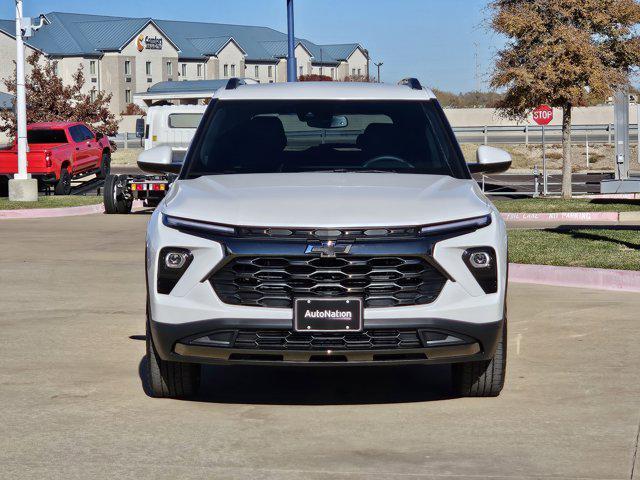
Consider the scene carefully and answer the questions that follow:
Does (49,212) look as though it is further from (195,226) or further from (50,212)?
(195,226)

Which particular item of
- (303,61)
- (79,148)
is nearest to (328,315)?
(79,148)

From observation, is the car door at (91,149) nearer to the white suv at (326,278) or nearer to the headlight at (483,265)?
the white suv at (326,278)

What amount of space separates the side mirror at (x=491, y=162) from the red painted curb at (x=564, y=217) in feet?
46.1

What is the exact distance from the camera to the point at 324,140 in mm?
8219

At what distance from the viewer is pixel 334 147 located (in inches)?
321

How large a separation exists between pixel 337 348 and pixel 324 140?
6.87 ft

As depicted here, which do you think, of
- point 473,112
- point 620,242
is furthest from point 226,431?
point 473,112

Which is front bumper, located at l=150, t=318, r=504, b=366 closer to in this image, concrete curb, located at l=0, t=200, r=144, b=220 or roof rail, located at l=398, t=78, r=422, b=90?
roof rail, located at l=398, t=78, r=422, b=90

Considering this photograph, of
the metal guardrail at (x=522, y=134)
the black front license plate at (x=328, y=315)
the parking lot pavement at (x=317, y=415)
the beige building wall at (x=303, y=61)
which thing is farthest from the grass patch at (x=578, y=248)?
the beige building wall at (x=303, y=61)

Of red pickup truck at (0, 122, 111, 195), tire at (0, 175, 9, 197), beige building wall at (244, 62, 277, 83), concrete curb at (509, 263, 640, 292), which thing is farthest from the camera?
beige building wall at (244, 62, 277, 83)

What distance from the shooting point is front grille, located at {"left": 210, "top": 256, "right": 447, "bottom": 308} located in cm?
647

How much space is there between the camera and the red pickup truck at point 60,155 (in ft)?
99.3

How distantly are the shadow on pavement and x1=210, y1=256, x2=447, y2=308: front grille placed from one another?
984 millimetres

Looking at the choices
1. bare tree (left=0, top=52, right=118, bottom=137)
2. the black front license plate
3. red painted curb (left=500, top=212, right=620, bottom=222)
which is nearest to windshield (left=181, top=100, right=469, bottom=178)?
the black front license plate
